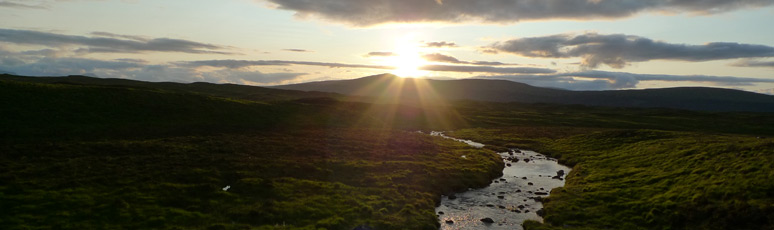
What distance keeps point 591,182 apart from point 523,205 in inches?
540

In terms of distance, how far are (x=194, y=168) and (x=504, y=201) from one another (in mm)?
33032

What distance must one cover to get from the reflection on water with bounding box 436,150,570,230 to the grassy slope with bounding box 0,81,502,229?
6.03 feet

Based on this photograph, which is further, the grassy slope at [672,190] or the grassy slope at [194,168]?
the grassy slope at [194,168]

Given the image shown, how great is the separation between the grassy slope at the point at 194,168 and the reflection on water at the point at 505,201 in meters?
1.84

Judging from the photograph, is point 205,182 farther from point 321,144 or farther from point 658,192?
point 658,192

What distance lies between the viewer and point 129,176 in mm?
38188

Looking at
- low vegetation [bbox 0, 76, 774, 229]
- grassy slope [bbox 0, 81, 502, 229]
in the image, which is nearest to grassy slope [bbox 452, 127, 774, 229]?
low vegetation [bbox 0, 76, 774, 229]

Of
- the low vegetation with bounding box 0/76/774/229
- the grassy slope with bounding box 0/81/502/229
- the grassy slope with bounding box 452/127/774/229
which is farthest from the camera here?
the grassy slope with bounding box 0/81/502/229

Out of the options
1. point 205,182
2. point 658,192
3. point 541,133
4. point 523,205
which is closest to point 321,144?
point 205,182

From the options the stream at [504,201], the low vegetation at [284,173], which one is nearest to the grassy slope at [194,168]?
the low vegetation at [284,173]

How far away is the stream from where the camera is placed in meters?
32.6

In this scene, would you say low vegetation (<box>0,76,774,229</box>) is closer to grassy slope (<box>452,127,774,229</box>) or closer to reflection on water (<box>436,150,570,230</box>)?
grassy slope (<box>452,127,774,229</box>)

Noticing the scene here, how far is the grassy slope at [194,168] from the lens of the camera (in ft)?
97.8

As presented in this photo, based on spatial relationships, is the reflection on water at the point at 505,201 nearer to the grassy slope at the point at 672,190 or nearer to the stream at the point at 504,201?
the stream at the point at 504,201
